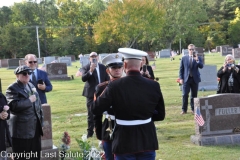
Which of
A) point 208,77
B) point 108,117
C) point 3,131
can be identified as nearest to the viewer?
point 108,117

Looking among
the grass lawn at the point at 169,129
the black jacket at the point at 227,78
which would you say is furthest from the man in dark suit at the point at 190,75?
the black jacket at the point at 227,78

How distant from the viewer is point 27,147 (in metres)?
5.77

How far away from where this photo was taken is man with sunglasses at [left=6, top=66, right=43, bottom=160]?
5.66 meters

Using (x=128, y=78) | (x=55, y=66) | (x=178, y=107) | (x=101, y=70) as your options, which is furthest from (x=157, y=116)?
(x=55, y=66)

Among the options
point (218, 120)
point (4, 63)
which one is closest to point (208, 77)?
point (218, 120)

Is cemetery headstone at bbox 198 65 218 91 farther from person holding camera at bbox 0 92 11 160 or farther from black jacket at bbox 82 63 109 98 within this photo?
person holding camera at bbox 0 92 11 160

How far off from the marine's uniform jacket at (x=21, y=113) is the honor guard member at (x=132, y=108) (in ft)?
5.51

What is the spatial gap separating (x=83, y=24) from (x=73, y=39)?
21.8ft

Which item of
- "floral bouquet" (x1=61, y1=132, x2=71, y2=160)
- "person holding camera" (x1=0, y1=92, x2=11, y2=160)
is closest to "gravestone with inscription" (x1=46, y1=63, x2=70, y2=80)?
"floral bouquet" (x1=61, y1=132, x2=71, y2=160)

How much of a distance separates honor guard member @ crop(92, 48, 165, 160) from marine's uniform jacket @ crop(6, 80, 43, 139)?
168cm

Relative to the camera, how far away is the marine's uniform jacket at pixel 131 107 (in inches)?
168

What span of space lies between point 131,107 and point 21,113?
2.09m

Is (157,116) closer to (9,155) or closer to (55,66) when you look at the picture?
(9,155)

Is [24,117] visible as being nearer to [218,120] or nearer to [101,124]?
[101,124]
